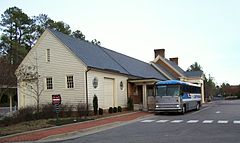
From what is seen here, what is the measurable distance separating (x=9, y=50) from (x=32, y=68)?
96.6 ft

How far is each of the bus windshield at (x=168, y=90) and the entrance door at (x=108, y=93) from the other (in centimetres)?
502

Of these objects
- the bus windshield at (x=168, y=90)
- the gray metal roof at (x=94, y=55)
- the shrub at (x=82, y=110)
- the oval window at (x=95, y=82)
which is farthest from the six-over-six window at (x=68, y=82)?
the bus windshield at (x=168, y=90)

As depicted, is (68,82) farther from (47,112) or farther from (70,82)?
(47,112)

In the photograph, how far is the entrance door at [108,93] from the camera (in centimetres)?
3594

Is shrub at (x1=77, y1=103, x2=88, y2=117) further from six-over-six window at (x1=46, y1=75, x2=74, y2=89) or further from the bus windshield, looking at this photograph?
the bus windshield

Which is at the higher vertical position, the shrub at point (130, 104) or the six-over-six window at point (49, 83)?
the six-over-six window at point (49, 83)

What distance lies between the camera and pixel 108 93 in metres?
36.7

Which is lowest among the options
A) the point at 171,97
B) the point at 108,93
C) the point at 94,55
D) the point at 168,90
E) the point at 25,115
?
the point at 25,115

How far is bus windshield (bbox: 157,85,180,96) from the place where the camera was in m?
33.8

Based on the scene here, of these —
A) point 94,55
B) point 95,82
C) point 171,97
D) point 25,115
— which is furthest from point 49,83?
point 171,97

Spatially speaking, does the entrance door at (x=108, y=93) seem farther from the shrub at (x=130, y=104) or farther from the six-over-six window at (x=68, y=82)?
the six-over-six window at (x=68, y=82)

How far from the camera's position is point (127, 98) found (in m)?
40.4

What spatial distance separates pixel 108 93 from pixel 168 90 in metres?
6.01

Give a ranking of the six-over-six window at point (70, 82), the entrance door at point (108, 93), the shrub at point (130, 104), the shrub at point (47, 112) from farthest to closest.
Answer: the shrub at point (130, 104) < the entrance door at point (108, 93) < the six-over-six window at point (70, 82) < the shrub at point (47, 112)
